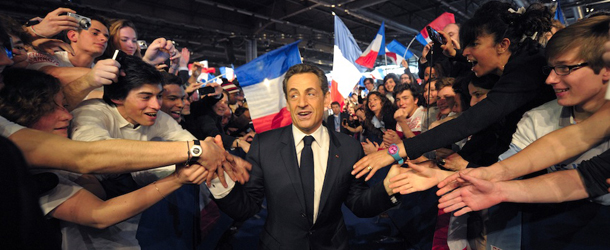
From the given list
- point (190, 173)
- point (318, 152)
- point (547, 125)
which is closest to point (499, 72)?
point (547, 125)

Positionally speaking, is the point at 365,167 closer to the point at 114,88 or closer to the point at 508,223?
the point at 508,223

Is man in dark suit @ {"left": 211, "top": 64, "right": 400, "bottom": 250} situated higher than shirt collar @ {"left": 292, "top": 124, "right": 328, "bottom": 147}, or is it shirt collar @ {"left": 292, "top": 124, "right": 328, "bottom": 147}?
shirt collar @ {"left": 292, "top": 124, "right": 328, "bottom": 147}

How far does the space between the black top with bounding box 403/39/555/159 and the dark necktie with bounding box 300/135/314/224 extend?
0.73 m

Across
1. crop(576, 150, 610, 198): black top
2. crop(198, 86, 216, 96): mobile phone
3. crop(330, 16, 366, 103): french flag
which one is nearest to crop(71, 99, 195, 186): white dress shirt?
crop(198, 86, 216, 96): mobile phone

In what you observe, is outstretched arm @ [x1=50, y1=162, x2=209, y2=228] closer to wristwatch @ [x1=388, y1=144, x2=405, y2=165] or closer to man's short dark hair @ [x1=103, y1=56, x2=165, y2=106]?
man's short dark hair @ [x1=103, y1=56, x2=165, y2=106]

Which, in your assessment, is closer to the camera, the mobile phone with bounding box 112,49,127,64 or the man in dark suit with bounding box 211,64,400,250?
the man in dark suit with bounding box 211,64,400,250

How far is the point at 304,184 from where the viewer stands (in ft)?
7.04

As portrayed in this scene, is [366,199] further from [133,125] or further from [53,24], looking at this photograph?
[53,24]

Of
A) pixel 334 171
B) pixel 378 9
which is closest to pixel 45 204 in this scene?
pixel 334 171

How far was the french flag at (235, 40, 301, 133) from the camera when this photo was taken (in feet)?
15.3

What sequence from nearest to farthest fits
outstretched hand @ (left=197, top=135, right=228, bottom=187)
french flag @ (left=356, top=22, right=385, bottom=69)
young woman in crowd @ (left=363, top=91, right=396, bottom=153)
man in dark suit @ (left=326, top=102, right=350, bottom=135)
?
outstretched hand @ (left=197, top=135, right=228, bottom=187) → young woman in crowd @ (left=363, top=91, right=396, bottom=153) → french flag @ (left=356, top=22, right=385, bottom=69) → man in dark suit @ (left=326, top=102, right=350, bottom=135)

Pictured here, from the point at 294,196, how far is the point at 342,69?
4.34 meters

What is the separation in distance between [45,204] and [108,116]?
37.1 inches

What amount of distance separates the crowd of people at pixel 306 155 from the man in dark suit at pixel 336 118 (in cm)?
608
